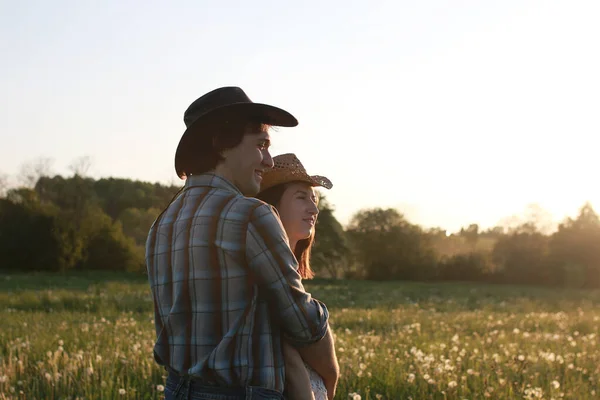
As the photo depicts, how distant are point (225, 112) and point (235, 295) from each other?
777 mm

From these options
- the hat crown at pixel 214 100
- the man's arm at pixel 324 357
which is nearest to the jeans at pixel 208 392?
the man's arm at pixel 324 357

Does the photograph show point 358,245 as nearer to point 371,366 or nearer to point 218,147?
point 371,366

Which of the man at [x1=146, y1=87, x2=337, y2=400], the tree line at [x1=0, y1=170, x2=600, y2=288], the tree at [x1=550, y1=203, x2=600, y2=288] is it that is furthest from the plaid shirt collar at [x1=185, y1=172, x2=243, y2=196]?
the tree at [x1=550, y1=203, x2=600, y2=288]

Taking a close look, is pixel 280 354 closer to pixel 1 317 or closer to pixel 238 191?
pixel 238 191

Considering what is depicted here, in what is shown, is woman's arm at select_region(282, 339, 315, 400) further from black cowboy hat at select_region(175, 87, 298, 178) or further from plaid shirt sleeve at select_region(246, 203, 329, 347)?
black cowboy hat at select_region(175, 87, 298, 178)

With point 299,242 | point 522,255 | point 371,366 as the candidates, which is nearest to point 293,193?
point 299,242

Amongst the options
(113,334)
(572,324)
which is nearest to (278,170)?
(113,334)

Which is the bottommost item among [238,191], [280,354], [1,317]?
[1,317]

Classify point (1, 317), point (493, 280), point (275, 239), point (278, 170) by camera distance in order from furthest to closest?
point (493, 280) < point (1, 317) < point (278, 170) < point (275, 239)

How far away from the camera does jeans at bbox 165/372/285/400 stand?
8.54 ft

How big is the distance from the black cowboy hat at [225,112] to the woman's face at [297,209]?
1.01 m

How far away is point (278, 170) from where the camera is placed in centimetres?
392

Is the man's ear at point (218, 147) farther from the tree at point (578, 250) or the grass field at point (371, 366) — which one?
the tree at point (578, 250)

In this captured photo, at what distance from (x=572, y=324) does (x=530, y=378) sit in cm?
779
